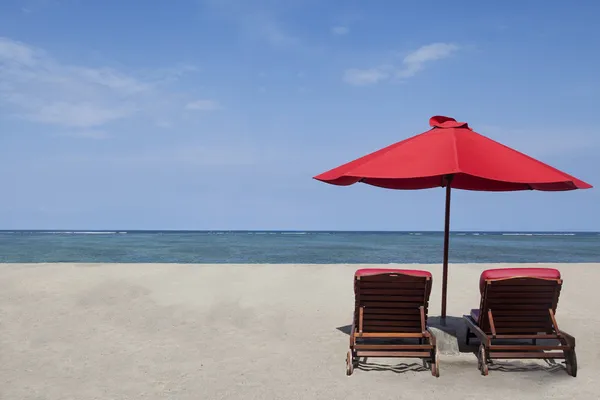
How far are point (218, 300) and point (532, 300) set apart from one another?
5.44 metres

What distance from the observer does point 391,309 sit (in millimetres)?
5199

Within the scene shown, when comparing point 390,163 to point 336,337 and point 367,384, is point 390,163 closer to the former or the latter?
point 367,384

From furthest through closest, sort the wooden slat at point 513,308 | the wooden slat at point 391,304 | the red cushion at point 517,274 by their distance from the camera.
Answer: the wooden slat at point 391,304
the wooden slat at point 513,308
the red cushion at point 517,274

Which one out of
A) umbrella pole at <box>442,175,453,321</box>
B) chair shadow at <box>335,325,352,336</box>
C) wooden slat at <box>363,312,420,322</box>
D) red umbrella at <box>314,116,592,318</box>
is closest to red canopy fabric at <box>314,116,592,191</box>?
red umbrella at <box>314,116,592,318</box>

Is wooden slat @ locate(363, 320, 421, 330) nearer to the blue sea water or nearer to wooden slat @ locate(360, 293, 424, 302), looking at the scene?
wooden slat @ locate(360, 293, 424, 302)

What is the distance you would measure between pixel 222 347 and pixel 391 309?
2.00 meters

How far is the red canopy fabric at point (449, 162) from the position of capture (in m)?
4.74

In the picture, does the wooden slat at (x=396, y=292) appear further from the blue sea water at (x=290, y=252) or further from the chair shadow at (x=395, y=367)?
the blue sea water at (x=290, y=252)

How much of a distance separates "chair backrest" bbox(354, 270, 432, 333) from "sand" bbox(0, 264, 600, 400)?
0.41 metres

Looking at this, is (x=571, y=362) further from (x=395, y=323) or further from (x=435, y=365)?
(x=395, y=323)

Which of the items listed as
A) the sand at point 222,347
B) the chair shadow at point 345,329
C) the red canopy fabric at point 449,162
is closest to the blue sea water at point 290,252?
the sand at point 222,347

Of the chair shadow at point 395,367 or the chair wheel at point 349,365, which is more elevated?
the chair wheel at point 349,365

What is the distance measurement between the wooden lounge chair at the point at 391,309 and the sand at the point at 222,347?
0.72 feet

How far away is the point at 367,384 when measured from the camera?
459cm
